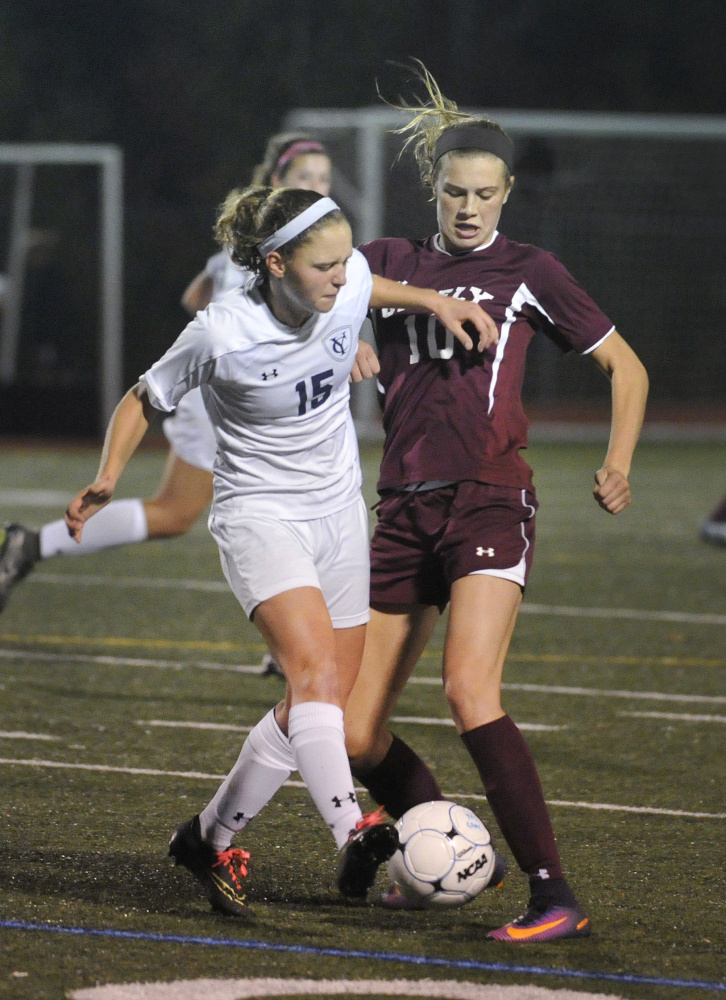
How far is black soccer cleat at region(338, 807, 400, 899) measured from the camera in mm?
3432

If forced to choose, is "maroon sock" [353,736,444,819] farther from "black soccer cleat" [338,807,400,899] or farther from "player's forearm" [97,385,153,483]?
"player's forearm" [97,385,153,483]

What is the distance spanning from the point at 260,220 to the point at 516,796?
4.60 ft

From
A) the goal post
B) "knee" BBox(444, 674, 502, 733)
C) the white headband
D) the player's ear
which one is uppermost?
the white headband

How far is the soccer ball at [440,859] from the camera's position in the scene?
3588 millimetres

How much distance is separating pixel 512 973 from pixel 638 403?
53.3 inches

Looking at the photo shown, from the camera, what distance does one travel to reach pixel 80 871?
405 centimetres

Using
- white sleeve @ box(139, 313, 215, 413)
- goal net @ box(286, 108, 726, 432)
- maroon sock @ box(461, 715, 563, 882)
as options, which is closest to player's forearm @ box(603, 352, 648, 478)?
maroon sock @ box(461, 715, 563, 882)

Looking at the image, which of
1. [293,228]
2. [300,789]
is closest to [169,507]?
[300,789]

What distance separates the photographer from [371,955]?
11.3ft

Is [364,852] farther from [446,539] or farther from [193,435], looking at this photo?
[193,435]

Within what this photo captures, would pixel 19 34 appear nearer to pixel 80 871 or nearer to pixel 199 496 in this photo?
pixel 199 496

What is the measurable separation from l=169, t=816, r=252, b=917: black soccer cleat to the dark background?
2103cm

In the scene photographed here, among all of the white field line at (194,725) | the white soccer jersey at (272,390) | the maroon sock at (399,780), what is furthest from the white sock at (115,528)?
the white soccer jersey at (272,390)

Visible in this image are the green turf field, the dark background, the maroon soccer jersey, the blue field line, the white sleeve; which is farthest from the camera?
the dark background
